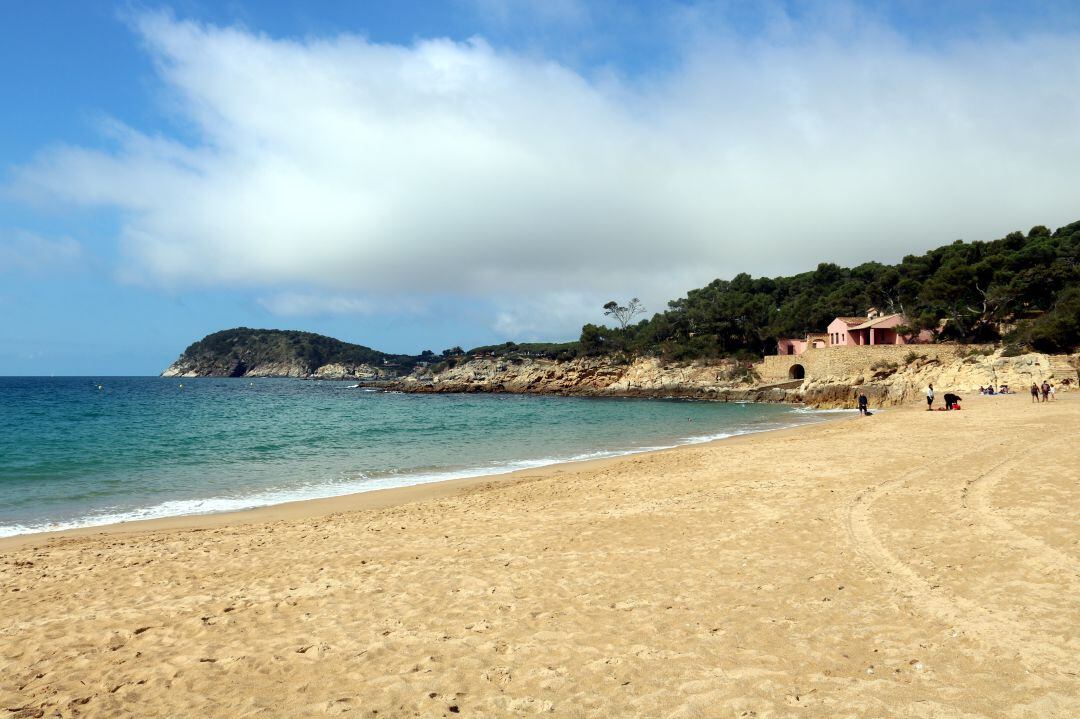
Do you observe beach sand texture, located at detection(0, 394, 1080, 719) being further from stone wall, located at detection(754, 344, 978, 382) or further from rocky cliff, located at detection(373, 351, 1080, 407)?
stone wall, located at detection(754, 344, 978, 382)

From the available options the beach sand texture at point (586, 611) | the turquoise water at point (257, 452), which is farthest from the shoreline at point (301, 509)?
the turquoise water at point (257, 452)

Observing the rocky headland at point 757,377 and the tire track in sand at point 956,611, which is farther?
the rocky headland at point 757,377

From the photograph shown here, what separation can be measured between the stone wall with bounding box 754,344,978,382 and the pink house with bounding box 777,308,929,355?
107 centimetres

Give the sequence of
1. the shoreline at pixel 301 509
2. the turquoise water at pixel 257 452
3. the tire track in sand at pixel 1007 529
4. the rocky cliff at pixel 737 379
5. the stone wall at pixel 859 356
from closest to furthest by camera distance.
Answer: the tire track in sand at pixel 1007 529 → the shoreline at pixel 301 509 → the turquoise water at pixel 257 452 → the rocky cliff at pixel 737 379 → the stone wall at pixel 859 356

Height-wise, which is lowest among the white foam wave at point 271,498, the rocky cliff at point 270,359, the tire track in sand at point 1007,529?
the white foam wave at point 271,498

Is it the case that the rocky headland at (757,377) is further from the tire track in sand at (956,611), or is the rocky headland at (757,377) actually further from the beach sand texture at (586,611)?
the tire track in sand at (956,611)

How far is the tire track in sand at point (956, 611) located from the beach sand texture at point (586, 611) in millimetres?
28

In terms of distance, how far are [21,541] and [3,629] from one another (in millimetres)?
6114

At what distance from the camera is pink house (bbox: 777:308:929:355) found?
56406 millimetres

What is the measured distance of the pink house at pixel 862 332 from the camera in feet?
185

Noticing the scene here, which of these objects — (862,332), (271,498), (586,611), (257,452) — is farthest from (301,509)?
(862,332)

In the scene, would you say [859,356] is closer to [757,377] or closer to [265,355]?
[757,377]

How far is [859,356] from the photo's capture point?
51719 mm

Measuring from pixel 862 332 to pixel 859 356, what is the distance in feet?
25.7
